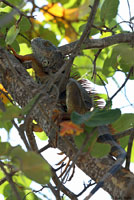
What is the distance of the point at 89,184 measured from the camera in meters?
4.11

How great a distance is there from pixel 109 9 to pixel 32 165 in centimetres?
262

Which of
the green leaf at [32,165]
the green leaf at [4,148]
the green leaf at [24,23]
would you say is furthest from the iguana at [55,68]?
the green leaf at [32,165]

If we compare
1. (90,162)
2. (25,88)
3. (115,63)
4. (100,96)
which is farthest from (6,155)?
(100,96)

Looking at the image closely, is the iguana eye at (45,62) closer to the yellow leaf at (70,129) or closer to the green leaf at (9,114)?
the green leaf at (9,114)

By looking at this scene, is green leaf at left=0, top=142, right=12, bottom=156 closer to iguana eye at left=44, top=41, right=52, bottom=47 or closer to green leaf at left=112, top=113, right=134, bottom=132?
green leaf at left=112, top=113, right=134, bottom=132

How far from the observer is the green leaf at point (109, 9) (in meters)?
4.30

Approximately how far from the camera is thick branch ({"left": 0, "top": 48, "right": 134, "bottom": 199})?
302 cm

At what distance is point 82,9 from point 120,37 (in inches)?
86.4

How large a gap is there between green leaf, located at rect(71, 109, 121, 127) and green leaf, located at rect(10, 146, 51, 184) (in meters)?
0.41

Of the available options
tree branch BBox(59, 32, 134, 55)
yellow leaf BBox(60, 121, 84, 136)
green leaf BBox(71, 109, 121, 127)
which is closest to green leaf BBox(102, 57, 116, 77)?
tree branch BBox(59, 32, 134, 55)

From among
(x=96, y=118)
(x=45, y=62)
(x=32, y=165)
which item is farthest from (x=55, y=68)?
(x=32, y=165)

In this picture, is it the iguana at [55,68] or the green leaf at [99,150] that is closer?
the green leaf at [99,150]

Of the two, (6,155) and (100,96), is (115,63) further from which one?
(6,155)

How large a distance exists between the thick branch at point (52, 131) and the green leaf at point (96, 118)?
40 centimetres
